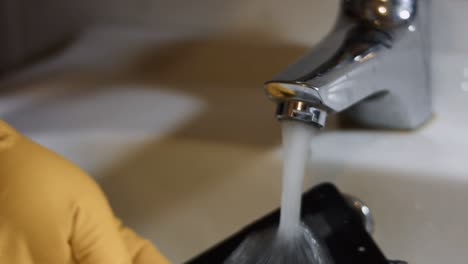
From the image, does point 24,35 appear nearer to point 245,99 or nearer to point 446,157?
point 245,99

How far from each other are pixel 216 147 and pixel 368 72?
0.36 ft

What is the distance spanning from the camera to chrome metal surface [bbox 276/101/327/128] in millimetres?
275

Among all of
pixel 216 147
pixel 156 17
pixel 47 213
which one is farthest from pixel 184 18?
pixel 47 213

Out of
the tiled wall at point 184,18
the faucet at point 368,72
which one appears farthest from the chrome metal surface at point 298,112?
the tiled wall at point 184,18

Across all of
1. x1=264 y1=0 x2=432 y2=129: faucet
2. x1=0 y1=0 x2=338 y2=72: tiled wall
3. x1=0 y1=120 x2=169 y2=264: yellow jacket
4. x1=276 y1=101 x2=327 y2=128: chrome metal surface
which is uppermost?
x1=0 y1=0 x2=338 y2=72: tiled wall

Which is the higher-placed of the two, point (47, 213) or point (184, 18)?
point (184, 18)

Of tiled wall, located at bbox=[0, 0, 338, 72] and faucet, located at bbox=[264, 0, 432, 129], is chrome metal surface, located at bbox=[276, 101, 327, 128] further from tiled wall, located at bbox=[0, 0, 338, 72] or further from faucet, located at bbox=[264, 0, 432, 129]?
tiled wall, located at bbox=[0, 0, 338, 72]

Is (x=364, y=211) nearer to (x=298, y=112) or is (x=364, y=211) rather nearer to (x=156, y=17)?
(x=298, y=112)

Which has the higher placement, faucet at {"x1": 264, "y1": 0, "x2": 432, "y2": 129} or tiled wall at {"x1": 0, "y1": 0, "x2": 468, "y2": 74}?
tiled wall at {"x1": 0, "y1": 0, "x2": 468, "y2": 74}

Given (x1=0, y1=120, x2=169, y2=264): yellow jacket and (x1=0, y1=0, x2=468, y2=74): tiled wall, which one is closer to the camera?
(x1=0, y1=120, x2=169, y2=264): yellow jacket

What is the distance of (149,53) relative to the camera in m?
0.46

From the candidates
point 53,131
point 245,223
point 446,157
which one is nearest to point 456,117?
point 446,157

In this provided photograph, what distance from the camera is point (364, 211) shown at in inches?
12.9

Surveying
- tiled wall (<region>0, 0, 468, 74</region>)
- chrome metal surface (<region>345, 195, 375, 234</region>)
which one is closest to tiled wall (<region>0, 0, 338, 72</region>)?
tiled wall (<region>0, 0, 468, 74</region>)
